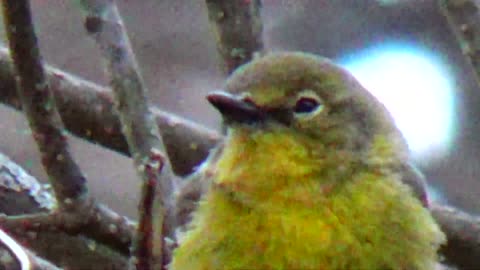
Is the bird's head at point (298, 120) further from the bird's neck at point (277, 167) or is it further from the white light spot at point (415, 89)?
the white light spot at point (415, 89)

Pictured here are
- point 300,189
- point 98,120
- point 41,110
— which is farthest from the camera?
point 98,120

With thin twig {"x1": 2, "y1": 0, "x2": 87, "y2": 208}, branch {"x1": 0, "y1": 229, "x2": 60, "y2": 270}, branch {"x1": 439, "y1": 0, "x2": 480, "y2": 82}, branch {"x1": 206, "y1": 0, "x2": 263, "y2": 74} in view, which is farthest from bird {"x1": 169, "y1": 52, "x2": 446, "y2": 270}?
branch {"x1": 0, "y1": 229, "x2": 60, "y2": 270}

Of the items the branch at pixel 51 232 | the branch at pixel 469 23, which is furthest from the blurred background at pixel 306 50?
the branch at pixel 469 23

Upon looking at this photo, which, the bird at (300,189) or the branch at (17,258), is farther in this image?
the bird at (300,189)

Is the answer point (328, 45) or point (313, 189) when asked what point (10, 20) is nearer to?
point (313, 189)

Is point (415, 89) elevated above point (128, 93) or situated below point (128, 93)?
below

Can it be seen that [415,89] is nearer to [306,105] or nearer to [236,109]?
[306,105]

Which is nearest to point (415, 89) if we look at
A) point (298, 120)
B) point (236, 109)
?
point (298, 120)
